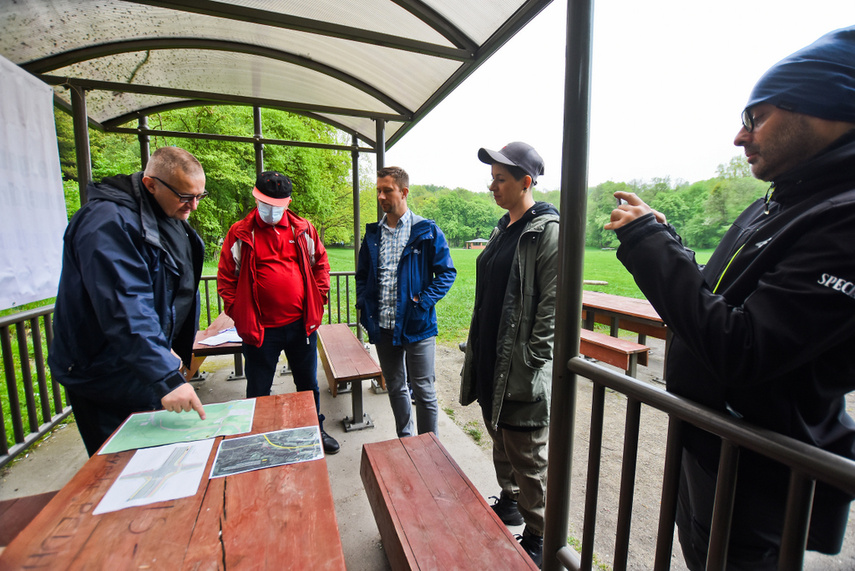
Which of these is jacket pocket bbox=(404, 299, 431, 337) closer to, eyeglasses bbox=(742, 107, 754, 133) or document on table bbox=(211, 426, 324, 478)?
document on table bbox=(211, 426, 324, 478)

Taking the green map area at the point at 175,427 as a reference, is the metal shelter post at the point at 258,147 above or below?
above

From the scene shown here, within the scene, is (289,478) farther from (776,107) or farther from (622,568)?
(776,107)

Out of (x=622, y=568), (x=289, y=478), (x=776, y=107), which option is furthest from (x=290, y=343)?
(x=776, y=107)

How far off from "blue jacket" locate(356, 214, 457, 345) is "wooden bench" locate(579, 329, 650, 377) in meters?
2.19

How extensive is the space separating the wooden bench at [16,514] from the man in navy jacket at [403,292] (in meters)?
1.76

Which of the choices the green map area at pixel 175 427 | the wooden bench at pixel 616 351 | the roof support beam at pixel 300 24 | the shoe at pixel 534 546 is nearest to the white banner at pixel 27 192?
the roof support beam at pixel 300 24

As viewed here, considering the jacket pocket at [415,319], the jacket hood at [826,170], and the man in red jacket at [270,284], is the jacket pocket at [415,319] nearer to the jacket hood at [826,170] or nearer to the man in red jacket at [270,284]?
the man in red jacket at [270,284]

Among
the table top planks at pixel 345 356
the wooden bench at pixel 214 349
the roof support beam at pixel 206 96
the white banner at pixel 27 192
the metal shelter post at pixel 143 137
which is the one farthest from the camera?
the metal shelter post at pixel 143 137

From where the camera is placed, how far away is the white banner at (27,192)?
109 inches

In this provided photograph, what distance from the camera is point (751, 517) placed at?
1.04 meters

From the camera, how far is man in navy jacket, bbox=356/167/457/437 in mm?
2699

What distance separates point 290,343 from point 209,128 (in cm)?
1211

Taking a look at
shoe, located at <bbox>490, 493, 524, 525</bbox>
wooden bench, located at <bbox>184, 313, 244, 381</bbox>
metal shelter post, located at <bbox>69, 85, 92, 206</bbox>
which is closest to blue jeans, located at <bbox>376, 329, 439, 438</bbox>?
shoe, located at <bbox>490, 493, 524, 525</bbox>

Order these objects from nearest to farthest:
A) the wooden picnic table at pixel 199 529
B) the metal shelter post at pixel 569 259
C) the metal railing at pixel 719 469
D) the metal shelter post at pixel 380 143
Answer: the metal railing at pixel 719 469, the wooden picnic table at pixel 199 529, the metal shelter post at pixel 569 259, the metal shelter post at pixel 380 143
